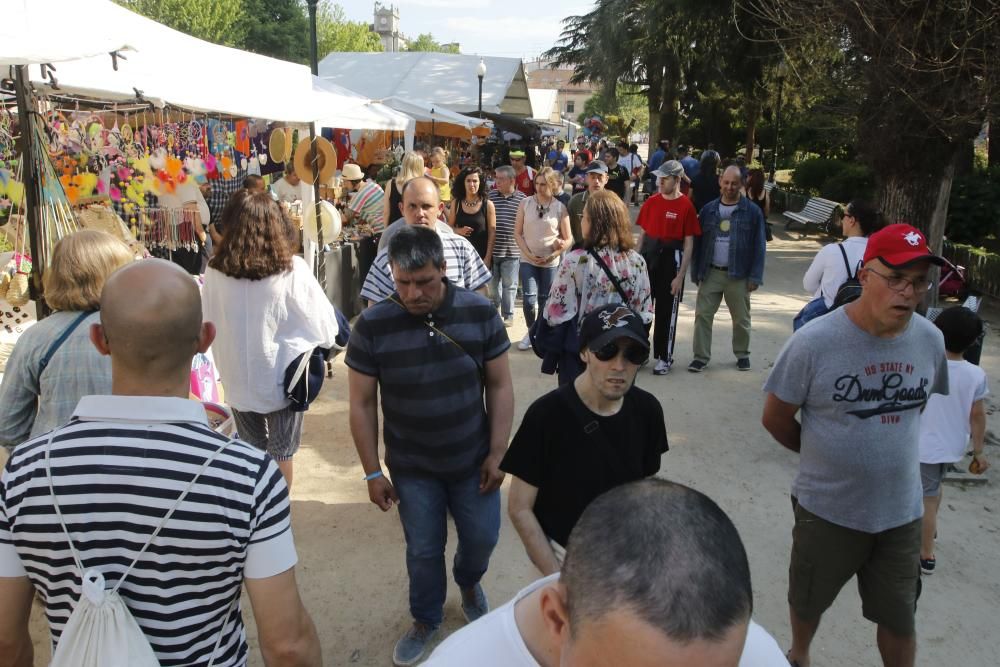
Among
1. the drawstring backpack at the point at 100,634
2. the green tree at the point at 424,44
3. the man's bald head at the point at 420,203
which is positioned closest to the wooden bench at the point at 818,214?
the man's bald head at the point at 420,203

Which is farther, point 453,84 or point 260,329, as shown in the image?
point 453,84

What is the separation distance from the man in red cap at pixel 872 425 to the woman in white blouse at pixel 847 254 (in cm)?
197

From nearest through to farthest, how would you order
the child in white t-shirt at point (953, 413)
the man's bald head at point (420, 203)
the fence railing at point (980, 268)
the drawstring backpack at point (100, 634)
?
the drawstring backpack at point (100, 634) → the child in white t-shirt at point (953, 413) → the man's bald head at point (420, 203) → the fence railing at point (980, 268)

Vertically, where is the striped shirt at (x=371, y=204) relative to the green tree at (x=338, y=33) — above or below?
below

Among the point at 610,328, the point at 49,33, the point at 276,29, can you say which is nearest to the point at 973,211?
the point at 610,328

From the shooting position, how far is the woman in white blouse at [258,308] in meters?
3.53

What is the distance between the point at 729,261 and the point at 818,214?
10.0 meters

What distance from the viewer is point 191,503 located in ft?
4.95

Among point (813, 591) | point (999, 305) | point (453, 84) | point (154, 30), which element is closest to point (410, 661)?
point (813, 591)

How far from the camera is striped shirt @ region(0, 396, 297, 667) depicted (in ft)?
4.92

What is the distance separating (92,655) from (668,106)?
29973 millimetres

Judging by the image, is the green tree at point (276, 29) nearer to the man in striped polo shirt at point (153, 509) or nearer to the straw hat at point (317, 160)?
the straw hat at point (317, 160)

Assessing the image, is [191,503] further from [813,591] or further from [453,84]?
[453,84]

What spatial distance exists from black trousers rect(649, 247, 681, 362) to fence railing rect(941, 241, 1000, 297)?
17.3 ft
